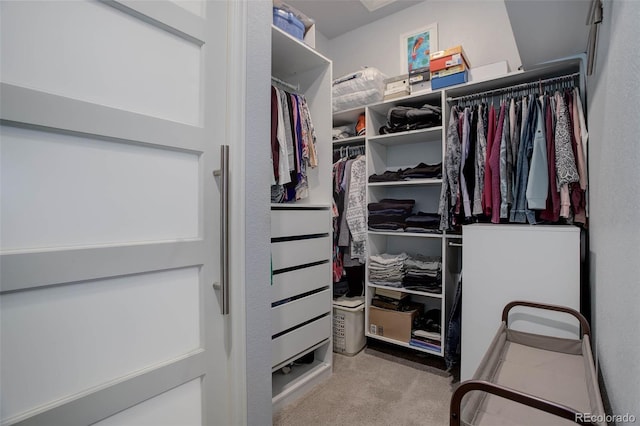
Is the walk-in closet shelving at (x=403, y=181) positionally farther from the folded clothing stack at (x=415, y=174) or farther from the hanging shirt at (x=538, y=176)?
the hanging shirt at (x=538, y=176)

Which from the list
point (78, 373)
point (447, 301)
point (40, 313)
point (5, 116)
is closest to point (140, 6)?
point (5, 116)

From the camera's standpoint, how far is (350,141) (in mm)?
2709

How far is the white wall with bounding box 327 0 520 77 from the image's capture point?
90.0 inches

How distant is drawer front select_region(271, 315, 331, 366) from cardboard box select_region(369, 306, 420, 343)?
0.50 m

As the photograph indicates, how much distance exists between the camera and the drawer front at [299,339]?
1.69 m

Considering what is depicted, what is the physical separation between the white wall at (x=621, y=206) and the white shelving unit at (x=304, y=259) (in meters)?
1.37

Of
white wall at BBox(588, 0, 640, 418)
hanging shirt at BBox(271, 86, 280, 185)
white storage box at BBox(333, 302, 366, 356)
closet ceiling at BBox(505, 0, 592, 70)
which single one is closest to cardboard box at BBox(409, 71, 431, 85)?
closet ceiling at BBox(505, 0, 592, 70)

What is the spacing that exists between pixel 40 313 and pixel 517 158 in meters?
2.27

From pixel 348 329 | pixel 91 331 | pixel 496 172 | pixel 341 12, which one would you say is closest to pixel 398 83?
pixel 341 12

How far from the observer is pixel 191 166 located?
3.69ft

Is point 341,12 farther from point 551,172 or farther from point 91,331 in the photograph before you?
point 91,331

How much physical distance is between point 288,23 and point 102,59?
123cm

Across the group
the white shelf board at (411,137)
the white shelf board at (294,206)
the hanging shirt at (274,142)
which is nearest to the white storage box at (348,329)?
the white shelf board at (294,206)

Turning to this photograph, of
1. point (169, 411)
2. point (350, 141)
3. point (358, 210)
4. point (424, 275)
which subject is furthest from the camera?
point (350, 141)
